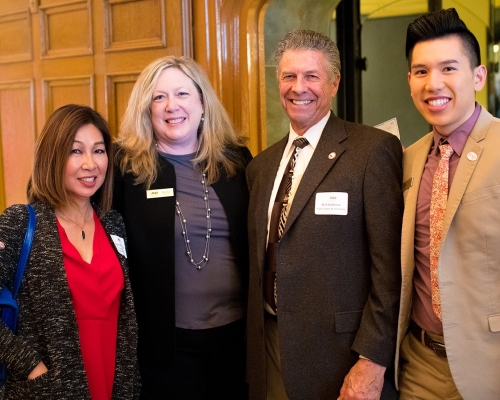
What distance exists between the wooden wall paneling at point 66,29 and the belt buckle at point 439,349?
258 cm

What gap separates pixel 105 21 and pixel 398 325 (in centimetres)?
242

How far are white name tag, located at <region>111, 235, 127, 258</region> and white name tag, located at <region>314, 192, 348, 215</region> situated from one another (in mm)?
734

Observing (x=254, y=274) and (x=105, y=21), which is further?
(x=105, y=21)

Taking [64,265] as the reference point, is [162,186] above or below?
above

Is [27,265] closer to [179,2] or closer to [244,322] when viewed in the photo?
[244,322]

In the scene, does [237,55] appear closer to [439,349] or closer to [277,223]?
[277,223]

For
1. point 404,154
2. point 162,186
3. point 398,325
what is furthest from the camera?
point 162,186

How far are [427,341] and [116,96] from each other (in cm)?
232

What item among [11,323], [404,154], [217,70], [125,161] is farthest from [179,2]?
[11,323]

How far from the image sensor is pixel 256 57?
9.91 ft

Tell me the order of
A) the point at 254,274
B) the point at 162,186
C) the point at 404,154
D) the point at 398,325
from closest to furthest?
the point at 398,325 < the point at 404,154 < the point at 254,274 < the point at 162,186

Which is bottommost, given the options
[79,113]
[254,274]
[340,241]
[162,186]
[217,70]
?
[254,274]

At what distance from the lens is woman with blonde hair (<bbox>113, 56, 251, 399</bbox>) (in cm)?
230

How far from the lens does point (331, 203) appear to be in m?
1.96
